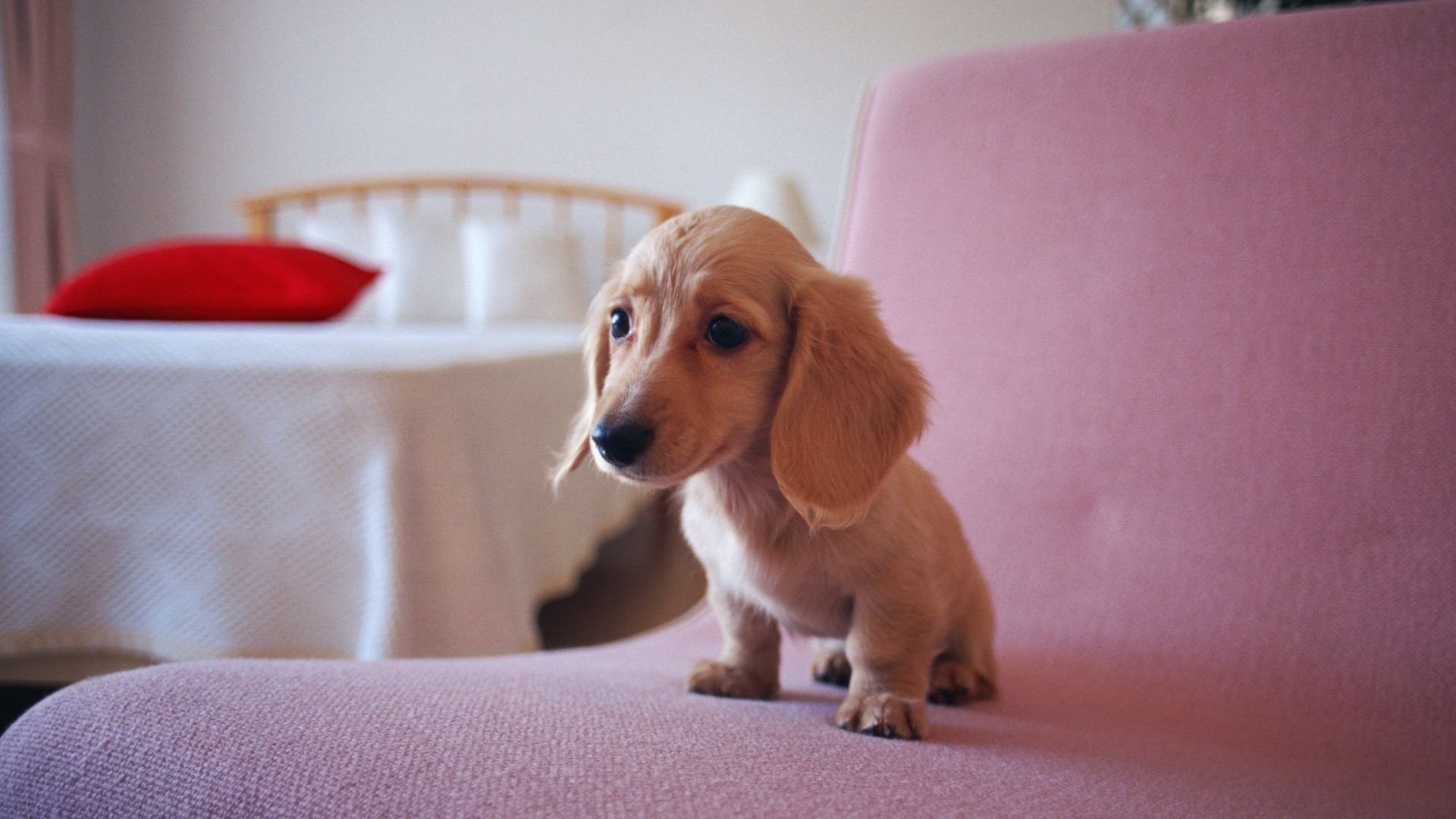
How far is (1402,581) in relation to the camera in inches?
34.1

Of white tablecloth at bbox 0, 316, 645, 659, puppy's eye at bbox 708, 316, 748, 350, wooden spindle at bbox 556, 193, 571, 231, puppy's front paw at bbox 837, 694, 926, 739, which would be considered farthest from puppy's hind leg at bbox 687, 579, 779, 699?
wooden spindle at bbox 556, 193, 571, 231

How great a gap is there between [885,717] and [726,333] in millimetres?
334

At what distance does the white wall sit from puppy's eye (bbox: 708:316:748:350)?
11.1ft

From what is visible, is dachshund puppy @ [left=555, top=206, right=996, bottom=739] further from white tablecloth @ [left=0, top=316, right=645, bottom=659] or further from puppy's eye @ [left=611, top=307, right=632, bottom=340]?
white tablecloth @ [left=0, top=316, right=645, bottom=659]

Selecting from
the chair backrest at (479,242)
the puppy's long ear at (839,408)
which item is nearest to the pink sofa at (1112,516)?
the puppy's long ear at (839,408)

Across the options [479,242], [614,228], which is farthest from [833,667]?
[614,228]

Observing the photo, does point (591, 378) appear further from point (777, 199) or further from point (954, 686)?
point (777, 199)

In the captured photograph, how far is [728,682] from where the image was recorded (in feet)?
2.60

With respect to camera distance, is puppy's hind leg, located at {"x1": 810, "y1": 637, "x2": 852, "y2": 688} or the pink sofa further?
puppy's hind leg, located at {"x1": 810, "y1": 637, "x2": 852, "y2": 688}

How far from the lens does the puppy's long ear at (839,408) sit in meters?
0.68

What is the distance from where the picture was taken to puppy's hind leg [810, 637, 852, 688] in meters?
0.88

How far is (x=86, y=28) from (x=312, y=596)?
4.72 metres

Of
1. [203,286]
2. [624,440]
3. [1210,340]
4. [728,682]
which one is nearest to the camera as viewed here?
[624,440]

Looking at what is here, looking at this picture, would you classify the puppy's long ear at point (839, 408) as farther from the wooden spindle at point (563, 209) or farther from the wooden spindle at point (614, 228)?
the wooden spindle at point (563, 209)
